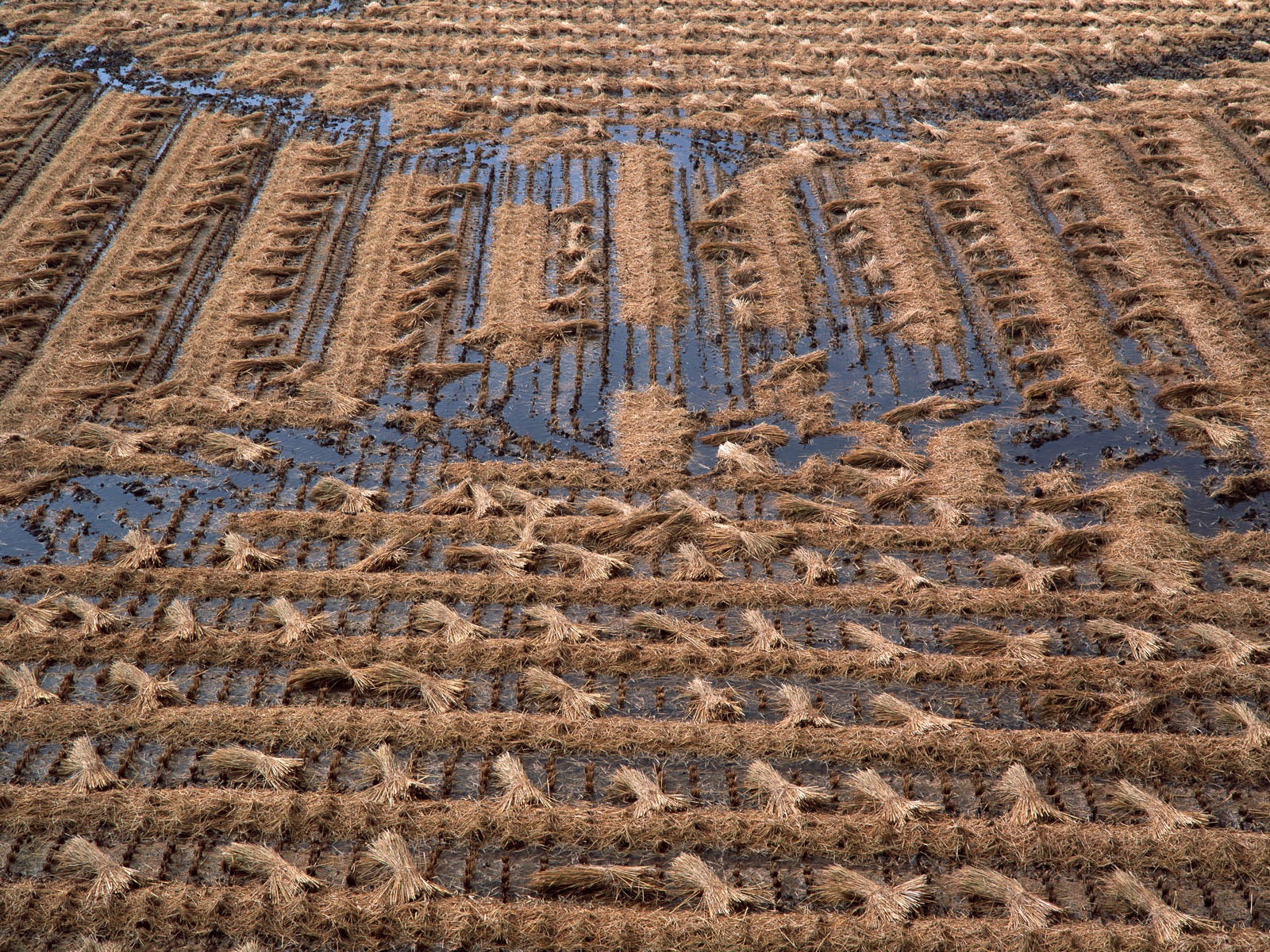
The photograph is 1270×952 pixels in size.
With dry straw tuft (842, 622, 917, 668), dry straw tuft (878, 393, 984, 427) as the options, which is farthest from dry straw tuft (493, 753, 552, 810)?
dry straw tuft (878, 393, 984, 427)

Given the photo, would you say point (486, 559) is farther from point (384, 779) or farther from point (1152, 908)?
point (1152, 908)

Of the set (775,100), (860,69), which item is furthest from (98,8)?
(860,69)

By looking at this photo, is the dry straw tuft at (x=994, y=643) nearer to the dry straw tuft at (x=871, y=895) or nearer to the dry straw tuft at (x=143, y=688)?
the dry straw tuft at (x=871, y=895)

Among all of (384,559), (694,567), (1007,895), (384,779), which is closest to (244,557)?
(384,559)

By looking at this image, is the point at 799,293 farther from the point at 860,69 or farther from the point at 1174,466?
the point at 860,69

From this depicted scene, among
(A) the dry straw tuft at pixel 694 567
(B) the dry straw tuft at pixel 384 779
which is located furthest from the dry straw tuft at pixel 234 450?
(A) the dry straw tuft at pixel 694 567
